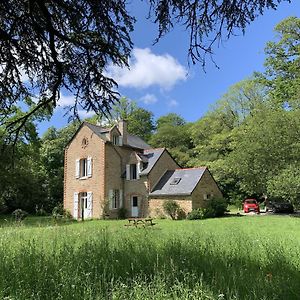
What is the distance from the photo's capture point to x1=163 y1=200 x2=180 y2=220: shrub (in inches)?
1121

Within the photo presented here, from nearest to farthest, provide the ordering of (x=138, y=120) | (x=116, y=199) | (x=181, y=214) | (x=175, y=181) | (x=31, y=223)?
1. (x=31, y=223)
2. (x=181, y=214)
3. (x=175, y=181)
4. (x=116, y=199)
5. (x=138, y=120)

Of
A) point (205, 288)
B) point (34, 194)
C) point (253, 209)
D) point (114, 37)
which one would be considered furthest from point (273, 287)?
point (34, 194)

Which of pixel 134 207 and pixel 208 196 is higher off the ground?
pixel 208 196

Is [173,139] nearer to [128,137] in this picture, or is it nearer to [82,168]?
[128,137]

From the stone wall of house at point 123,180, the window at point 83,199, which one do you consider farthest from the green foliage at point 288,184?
the window at point 83,199

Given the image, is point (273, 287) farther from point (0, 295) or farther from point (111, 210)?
point (111, 210)

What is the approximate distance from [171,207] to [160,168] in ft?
14.9

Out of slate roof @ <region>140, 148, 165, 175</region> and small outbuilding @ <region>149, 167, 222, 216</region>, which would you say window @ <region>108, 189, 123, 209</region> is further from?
small outbuilding @ <region>149, 167, 222, 216</region>

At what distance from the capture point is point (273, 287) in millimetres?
4297

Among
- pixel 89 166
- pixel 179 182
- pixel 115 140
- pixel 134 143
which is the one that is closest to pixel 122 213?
pixel 89 166

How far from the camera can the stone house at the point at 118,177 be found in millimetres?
30297

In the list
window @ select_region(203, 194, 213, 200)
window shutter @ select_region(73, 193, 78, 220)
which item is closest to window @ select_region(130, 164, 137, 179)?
window shutter @ select_region(73, 193, 78, 220)

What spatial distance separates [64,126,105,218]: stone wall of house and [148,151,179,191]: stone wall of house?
3.89 m

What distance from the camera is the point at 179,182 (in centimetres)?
3011
